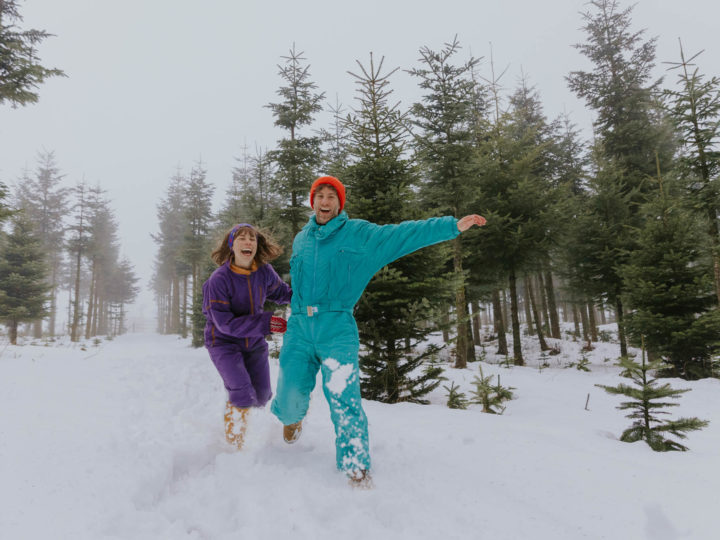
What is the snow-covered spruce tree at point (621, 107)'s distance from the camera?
14227 mm

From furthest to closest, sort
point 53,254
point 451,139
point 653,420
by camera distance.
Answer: point 53,254 → point 451,139 → point 653,420

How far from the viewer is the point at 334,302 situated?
309cm

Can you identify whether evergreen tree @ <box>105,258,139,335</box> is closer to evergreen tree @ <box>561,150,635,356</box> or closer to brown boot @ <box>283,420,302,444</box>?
evergreen tree @ <box>561,150,635,356</box>

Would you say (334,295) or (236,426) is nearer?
(334,295)

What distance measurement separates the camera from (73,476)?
2.53m

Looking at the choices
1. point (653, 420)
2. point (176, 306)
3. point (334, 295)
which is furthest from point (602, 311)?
point (176, 306)

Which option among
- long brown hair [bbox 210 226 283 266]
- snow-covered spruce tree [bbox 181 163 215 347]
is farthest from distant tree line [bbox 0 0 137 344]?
long brown hair [bbox 210 226 283 266]

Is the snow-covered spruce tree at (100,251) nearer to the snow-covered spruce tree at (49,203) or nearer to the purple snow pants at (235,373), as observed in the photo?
the snow-covered spruce tree at (49,203)

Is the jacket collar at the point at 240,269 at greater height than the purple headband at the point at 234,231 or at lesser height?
lesser

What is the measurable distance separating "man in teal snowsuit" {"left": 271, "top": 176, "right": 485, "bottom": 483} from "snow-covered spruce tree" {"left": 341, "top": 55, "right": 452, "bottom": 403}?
273 centimetres

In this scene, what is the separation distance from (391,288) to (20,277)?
22.3 meters

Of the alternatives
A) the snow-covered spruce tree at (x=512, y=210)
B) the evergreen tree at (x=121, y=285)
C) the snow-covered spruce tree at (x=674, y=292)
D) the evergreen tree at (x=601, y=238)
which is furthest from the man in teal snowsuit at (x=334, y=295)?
the evergreen tree at (x=121, y=285)

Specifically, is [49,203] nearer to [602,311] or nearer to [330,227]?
[330,227]

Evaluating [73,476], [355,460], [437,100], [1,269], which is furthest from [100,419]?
[1,269]
